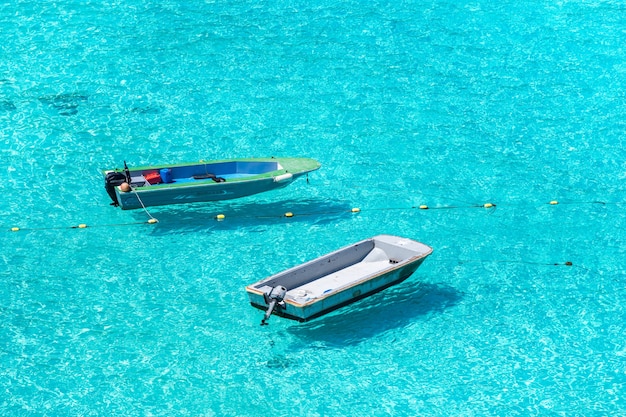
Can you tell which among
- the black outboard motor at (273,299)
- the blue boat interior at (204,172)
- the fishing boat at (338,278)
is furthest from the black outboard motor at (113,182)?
the black outboard motor at (273,299)

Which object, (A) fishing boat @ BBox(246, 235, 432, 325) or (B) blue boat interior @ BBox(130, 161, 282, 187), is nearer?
(A) fishing boat @ BBox(246, 235, 432, 325)

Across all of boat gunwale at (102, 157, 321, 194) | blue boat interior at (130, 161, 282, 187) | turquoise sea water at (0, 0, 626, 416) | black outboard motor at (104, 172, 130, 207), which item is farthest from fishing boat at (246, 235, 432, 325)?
black outboard motor at (104, 172, 130, 207)

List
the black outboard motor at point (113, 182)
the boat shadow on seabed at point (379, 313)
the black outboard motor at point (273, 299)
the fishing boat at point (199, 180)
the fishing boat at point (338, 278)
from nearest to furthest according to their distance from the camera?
the black outboard motor at point (273, 299) < the fishing boat at point (338, 278) < the boat shadow on seabed at point (379, 313) < the fishing boat at point (199, 180) < the black outboard motor at point (113, 182)

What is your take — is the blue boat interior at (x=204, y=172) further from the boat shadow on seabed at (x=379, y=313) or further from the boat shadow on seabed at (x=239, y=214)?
the boat shadow on seabed at (x=379, y=313)

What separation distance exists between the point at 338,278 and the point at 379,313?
1.41 m

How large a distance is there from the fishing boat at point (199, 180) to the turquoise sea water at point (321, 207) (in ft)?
3.03

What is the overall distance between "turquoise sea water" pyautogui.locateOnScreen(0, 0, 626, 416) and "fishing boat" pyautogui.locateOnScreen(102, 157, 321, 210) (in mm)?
922

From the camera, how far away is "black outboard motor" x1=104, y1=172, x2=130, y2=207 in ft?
88.1

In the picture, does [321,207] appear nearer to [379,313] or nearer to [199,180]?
[199,180]

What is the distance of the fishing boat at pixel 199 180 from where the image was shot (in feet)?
87.4

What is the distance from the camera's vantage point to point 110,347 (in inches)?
875

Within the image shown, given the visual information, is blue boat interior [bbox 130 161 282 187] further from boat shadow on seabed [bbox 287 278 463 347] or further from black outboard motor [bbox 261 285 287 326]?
black outboard motor [bbox 261 285 287 326]

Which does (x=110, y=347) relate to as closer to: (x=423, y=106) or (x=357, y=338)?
(x=357, y=338)

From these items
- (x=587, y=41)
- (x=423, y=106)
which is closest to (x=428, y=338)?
(x=423, y=106)
